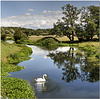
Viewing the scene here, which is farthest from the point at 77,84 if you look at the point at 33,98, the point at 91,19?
the point at 91,19

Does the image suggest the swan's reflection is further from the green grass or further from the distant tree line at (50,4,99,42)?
the distant tree line at (50,4,99,42)

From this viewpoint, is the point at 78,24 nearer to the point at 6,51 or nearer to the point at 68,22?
the point at 68,22

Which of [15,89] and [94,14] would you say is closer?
[15,89]

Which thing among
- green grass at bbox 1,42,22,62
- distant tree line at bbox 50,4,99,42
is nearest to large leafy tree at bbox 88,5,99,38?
distant tree line at bbox 50,4,99,42

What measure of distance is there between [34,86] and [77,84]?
14.9 ft

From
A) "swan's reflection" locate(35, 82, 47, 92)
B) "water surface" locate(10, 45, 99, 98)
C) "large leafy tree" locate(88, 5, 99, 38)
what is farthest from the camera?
"large leafy tree" locate(88, 5, 99, 38)

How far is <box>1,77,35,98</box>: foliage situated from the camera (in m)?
12.4

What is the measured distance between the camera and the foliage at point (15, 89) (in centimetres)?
1238

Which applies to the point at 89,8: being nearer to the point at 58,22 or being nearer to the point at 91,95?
the point at 58,22

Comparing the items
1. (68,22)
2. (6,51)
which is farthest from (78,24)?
(6,51)

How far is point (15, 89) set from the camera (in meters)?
13.4

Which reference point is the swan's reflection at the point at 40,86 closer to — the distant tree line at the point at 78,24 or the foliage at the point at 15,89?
the foliage at the point at 15,89

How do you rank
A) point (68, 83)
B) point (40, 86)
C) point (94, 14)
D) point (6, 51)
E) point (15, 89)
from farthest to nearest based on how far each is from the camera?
point (94, 14), point (6, 51), point (68, 83), point (40, 86), point (15, 89)

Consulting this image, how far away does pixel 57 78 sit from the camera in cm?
1766
